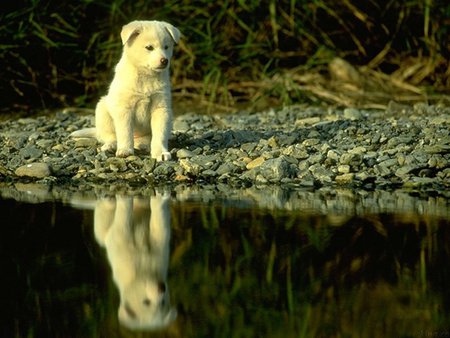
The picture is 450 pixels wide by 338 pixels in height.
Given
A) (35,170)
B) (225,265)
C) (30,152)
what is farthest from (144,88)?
(225,265)

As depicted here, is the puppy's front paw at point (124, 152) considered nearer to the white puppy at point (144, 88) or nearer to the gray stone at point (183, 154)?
the white puppy at point (144, 88)

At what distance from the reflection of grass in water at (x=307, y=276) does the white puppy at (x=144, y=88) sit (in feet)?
5.48

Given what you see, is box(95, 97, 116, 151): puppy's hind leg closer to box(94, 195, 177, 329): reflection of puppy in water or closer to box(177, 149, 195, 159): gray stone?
box(177, 149, 195, 159): gray stone

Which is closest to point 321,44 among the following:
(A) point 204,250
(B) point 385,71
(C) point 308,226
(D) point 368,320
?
(B) point 385,71

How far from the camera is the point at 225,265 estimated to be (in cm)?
425

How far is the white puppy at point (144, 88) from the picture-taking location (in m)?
6.89

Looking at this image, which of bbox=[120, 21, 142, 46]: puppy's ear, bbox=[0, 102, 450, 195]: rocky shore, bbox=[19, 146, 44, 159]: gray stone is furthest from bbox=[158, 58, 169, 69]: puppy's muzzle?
bbox=[19, 146, 44, 159]: gray stone

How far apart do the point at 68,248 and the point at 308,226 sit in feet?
4.04

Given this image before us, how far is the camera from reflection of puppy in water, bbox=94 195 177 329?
3.53 meters

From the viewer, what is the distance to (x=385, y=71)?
456 inches

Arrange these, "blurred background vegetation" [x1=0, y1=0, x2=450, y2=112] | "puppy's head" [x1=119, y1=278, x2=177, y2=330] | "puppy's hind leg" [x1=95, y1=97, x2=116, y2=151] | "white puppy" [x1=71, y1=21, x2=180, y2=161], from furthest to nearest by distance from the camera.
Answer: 1. "blurred background vegetation" [x1=0, y1=0, x2=450, y2=112]
2. "puppy's hind leg" [x1=95, y1=97, x2=116, y2=151]
3. "white puppy" [x1=71, y1=21, x2=180, y2=161]
4. "puppy's head" [x1=119, y1=278, x2=177, y2=330]

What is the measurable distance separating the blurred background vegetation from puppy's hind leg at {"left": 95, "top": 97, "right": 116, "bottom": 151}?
3.04m

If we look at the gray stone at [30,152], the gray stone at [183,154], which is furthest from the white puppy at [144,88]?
the gray stone at [30,152]

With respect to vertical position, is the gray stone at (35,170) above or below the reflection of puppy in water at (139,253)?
above
